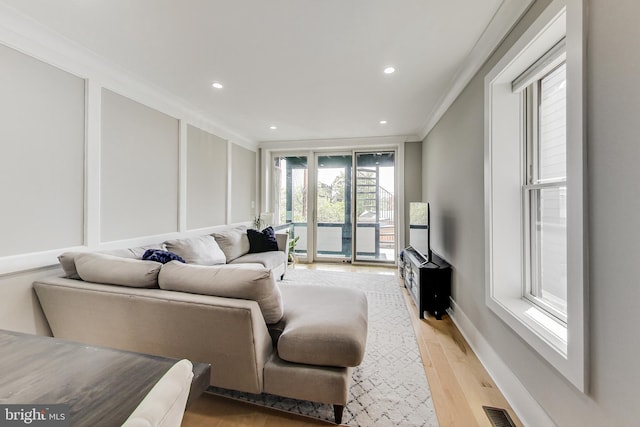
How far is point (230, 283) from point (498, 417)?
1.76m

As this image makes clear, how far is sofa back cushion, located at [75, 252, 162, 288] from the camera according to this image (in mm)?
1581

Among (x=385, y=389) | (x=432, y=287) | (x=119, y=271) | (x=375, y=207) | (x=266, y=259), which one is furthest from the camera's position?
(x=375, y=207)

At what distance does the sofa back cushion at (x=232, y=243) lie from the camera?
3.63 metres

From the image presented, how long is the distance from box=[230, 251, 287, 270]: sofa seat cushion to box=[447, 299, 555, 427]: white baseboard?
2261 mm

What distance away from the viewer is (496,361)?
1816mm

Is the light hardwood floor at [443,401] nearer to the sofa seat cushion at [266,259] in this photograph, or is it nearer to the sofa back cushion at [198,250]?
the sofa back cushion at [198,250]

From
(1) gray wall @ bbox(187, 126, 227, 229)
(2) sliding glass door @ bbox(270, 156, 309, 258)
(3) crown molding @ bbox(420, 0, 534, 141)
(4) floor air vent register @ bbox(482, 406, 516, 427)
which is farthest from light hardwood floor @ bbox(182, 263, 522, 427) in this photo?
(2) sliding glass door @ bbox(270, 156, 309, 258)

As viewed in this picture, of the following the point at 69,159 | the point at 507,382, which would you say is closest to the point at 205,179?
the point at 69,159

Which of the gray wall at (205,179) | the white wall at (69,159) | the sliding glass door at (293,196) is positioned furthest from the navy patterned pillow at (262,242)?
the sliding glass door at (293,196)

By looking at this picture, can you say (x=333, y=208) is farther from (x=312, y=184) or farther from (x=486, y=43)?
(x=486, y=43)

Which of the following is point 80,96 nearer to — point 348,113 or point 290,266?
point 348,113

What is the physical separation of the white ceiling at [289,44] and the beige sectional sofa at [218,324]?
1.70 m

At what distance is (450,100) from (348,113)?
1329 millimetres

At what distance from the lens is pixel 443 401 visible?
1.64 m
